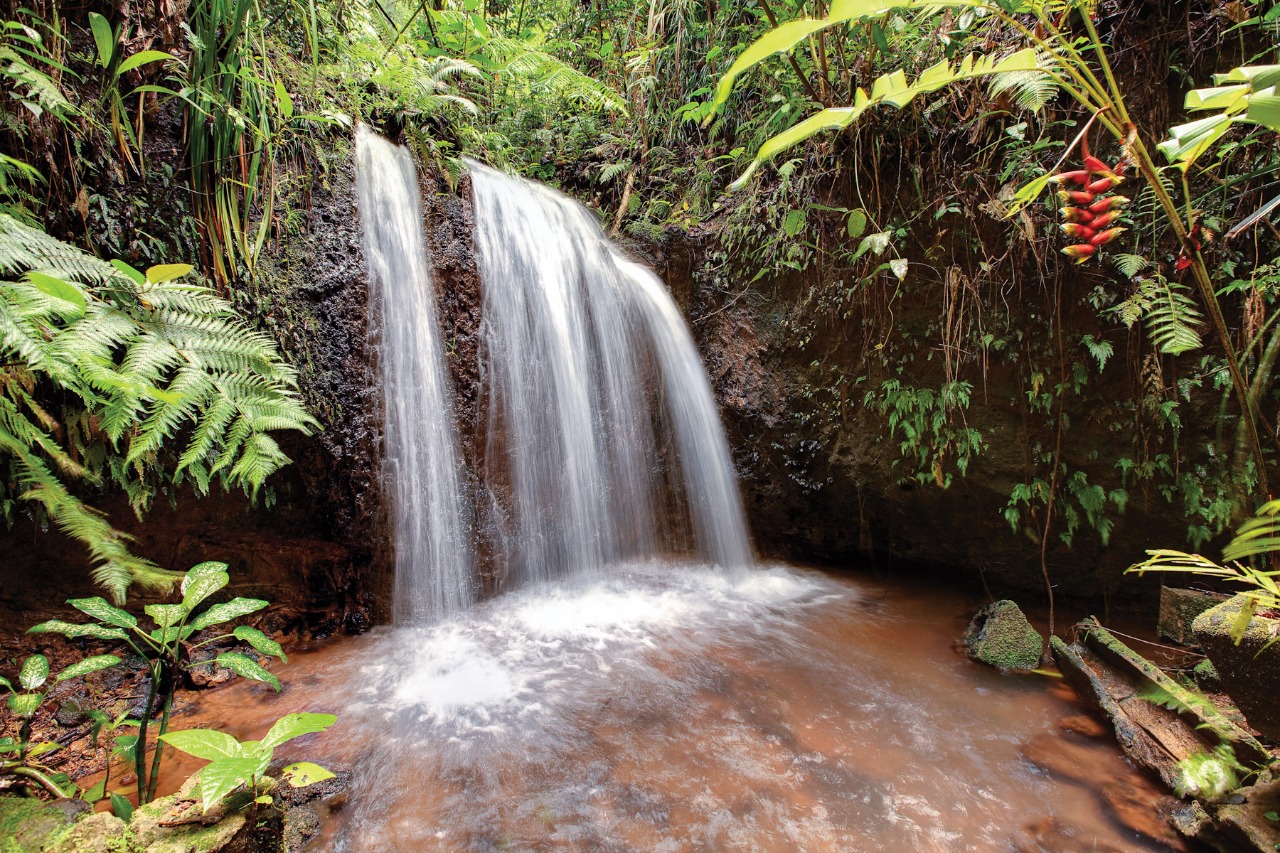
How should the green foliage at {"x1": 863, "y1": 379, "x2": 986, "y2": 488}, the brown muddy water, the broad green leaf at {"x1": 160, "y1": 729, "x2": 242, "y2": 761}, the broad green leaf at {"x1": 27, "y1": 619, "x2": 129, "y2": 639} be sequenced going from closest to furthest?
the broad green leaf at {"x1": 160, "y1": 729, "x2": 242, "y2": 761} < the broad green leaf at {"x1": 27, "y1": 619, "x2": 129, "y2": 639} < the brown muddy water < the green foliage at {"x1": 863, "y1": 379, "x2": 986, "y2": 488}

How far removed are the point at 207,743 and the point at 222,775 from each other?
171mm

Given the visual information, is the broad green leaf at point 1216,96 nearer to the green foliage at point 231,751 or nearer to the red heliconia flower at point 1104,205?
the red heliconia flower at point 1104,205

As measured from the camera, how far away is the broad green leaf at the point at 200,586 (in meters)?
1.57

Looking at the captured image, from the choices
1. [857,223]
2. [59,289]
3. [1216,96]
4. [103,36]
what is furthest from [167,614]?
[857,223]

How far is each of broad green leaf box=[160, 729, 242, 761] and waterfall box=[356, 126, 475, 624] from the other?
1930 mm

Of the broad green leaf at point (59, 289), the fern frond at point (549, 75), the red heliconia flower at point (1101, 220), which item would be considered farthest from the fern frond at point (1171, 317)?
the fern frond at point (549, 75)

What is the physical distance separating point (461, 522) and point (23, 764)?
2210 millimetres

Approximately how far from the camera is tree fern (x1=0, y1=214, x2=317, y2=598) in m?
1.69

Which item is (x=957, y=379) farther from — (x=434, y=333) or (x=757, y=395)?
(x=434, y=333)

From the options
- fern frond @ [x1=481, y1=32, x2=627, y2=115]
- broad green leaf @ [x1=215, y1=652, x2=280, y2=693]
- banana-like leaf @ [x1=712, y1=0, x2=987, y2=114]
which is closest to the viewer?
banana-like leaf @ [x1=712, y1=0, x2=987, y2=114]

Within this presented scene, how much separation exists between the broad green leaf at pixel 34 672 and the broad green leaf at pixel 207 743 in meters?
0.65

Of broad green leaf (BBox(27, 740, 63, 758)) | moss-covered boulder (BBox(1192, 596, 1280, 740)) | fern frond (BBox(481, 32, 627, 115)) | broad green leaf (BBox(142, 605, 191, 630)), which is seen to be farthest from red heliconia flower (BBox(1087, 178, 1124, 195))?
fern frond (BBox(481, 32, 627, 115))

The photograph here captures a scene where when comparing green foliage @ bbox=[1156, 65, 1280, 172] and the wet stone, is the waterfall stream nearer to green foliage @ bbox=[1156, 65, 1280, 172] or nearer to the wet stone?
the wet stone

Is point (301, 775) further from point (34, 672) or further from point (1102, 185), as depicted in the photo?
point (1102, 185)
